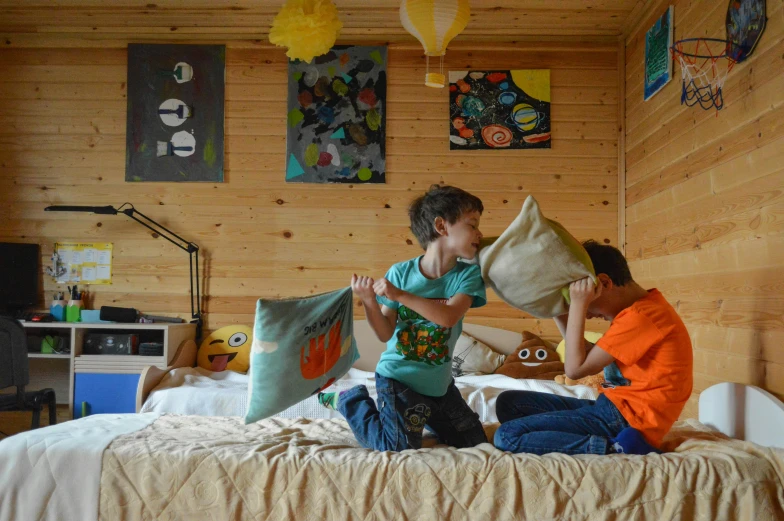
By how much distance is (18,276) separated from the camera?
12.1 ft

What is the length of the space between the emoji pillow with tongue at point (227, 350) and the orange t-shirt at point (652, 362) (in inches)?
89.5

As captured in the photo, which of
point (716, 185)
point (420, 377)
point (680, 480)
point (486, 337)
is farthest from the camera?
point (486, 337)

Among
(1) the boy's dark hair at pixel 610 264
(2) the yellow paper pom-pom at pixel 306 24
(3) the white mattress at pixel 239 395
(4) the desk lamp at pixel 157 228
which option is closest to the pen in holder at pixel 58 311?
(4) the desk lamp at pixel 157 228

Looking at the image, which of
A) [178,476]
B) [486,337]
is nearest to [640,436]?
[178,476]

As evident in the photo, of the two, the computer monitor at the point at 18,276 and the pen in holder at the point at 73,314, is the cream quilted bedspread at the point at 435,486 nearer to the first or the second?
the pen in holder at the point at 73,314

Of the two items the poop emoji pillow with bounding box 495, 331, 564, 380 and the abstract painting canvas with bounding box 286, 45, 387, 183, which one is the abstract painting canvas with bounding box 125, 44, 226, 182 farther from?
the poop emoji pillow with bounding box 495, 331, 564, 380

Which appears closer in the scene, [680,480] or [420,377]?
[680,480]

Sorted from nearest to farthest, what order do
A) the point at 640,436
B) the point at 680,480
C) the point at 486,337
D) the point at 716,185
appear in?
the point at 680,480 → the point at 640,436 → the point at 716,185 → the point at 486,337

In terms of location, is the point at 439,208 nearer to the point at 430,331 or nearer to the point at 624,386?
the point at 430,331

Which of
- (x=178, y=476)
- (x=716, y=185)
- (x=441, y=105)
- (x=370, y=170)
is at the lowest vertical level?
(x=178, y=476)

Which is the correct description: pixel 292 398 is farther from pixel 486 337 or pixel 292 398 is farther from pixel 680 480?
pixel 486 337

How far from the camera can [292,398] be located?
168 cm

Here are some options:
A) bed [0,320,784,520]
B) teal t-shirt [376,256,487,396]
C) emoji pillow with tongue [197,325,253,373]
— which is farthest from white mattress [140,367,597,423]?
bed [0,320,784,520]

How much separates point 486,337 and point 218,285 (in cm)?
151
